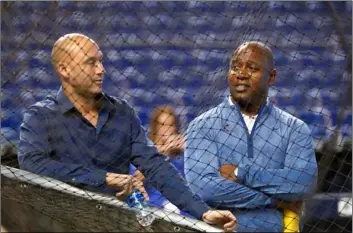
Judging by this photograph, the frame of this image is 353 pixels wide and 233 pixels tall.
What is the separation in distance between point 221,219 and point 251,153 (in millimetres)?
379

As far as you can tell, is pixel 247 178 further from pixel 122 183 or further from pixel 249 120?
pixel 122 183

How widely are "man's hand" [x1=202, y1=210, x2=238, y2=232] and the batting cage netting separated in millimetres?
33

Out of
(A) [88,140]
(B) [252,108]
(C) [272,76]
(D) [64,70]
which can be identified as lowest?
(A) [88,140]

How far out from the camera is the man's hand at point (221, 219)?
3.74 meters

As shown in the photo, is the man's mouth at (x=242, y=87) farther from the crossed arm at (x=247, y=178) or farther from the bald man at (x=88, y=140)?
the bald man at (x=88, y=140)

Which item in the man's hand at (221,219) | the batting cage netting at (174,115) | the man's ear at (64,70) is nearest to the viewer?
the man's hand at (221,219)

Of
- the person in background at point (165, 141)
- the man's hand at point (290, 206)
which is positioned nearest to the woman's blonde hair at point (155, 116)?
the person in background at point (165, 141)

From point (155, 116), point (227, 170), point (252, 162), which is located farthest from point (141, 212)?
point (155, 116)

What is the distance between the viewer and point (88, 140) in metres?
3.94

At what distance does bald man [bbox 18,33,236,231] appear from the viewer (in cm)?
384

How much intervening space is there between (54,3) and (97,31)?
0.86 feet

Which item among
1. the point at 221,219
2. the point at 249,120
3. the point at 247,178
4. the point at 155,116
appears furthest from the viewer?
the point at 155,116

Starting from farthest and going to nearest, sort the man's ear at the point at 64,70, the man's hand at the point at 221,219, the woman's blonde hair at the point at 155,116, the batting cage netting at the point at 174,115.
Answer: the woman's blonde hair at the point at 155,116 < the man's ear at the point at 64,70 < the batting cage netting at the point at 174,115 < the man's hand at the point at 221,219

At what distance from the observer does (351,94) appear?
14.3 feet
